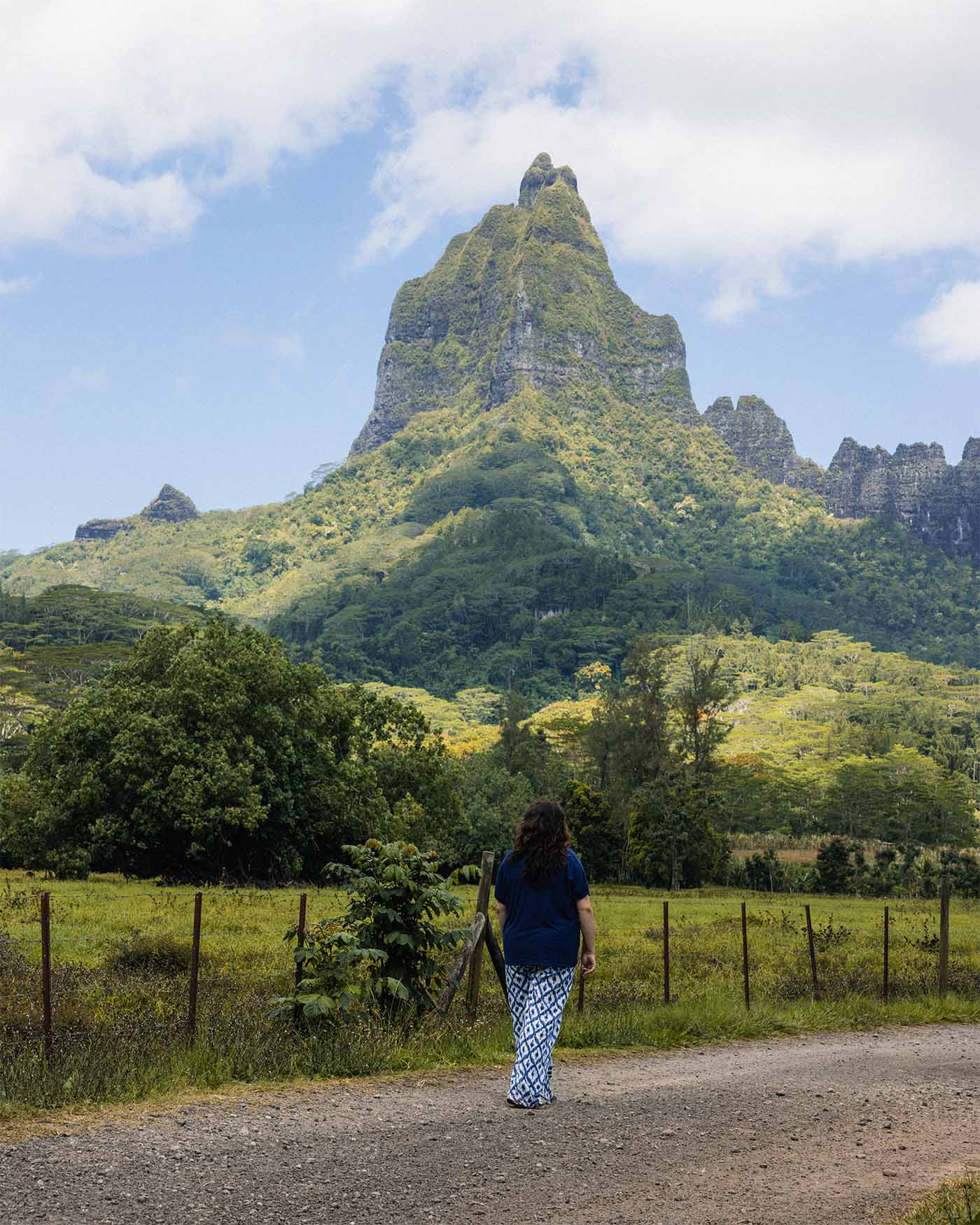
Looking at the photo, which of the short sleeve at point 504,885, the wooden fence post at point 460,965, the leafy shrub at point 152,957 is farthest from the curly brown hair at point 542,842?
the leafy shrub at point 152,957

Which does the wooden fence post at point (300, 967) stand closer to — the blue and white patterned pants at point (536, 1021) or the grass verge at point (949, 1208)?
the blue and white patterned pants at point (536, 1021)

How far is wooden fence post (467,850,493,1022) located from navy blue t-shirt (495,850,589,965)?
321 cm

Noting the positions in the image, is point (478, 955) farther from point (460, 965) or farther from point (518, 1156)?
point (518, 1156)

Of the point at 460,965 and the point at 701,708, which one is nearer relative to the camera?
the point at 460,965

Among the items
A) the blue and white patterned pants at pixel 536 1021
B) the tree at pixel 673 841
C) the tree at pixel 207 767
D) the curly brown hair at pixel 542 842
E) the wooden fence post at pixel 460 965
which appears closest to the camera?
the curly brown hair at pixel 542 842

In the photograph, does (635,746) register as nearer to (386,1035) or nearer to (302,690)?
(302,690)

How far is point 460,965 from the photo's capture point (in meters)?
11.7

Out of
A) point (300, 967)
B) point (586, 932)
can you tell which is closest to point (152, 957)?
point (300, 967)

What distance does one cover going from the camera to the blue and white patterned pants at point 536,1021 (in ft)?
27.7

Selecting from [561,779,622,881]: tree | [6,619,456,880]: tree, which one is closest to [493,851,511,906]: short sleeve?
[6,619,456,880]: tree

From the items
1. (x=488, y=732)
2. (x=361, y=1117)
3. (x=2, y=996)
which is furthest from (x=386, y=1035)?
(x=488, y=732)

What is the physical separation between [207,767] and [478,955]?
97.2 ft

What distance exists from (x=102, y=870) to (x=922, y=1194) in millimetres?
38569

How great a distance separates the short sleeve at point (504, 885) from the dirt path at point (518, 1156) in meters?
1.59
